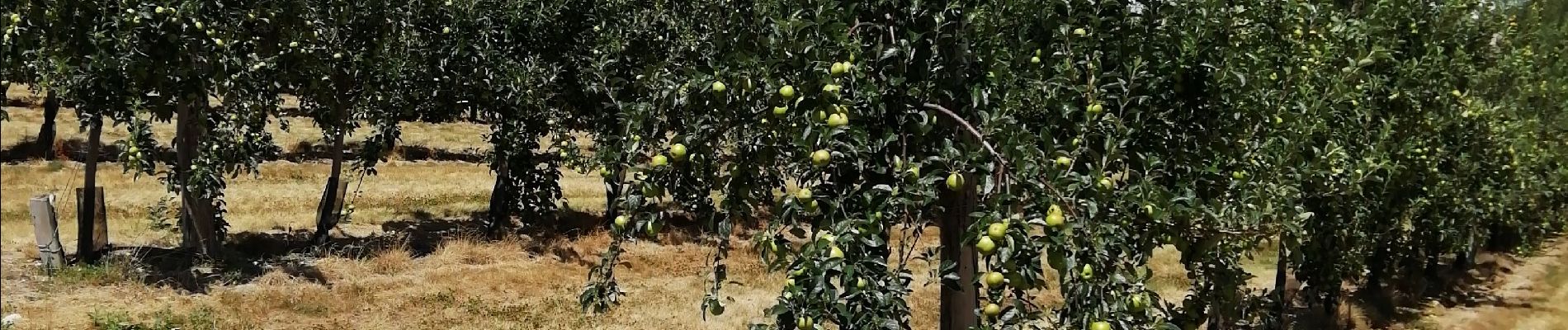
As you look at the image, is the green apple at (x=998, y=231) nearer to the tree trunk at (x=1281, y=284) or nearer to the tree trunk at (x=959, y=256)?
the tree trunk at (x=959, y=256)

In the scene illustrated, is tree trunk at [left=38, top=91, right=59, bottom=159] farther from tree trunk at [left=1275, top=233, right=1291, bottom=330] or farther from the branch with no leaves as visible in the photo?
tree trunk at [left=1275, top=233, right=1291, bottom=330]

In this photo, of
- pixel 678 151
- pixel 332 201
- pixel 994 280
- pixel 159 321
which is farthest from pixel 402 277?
pixel 994 280

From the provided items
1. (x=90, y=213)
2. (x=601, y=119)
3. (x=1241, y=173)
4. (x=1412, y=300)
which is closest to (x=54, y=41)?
(x=90, y=213)

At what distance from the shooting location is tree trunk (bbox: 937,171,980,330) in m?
3.58

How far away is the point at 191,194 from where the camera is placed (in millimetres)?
8172

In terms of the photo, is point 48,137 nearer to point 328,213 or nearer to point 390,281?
point 328,213

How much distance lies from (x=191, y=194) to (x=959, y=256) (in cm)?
711

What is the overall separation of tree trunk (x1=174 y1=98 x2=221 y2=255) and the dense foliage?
1.3 inches

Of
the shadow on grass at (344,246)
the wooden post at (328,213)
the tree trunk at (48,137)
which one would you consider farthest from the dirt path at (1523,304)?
the tree trunk at (48,137)

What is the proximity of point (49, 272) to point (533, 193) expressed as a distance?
4.96 metres

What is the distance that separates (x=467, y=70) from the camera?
35.5 feet

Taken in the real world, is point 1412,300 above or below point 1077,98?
below

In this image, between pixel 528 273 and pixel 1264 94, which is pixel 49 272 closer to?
pixel 528 273

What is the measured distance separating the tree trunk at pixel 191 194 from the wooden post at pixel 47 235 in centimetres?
91
